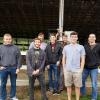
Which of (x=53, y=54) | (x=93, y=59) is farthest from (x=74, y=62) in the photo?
(x=53, y=54)

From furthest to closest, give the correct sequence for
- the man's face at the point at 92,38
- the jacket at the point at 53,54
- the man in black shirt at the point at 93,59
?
1. the jacket at the point at 53,54
2. the man in black shirt at the point at 93,59
3. the man's face at the point at 92,38

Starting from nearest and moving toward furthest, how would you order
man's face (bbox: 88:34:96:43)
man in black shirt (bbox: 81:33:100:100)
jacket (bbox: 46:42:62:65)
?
1. man's face (bbox: 88:34:96:43)
2. man in black shirt (bbox: 81:33:100:100)
3. jacket (bbox: 46:42:62:65)

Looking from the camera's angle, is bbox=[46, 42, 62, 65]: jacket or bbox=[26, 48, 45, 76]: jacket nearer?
bbox=[26, 48, 45, 76]: jacket

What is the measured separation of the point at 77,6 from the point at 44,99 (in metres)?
14.6

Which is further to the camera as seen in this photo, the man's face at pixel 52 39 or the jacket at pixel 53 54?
the jacket at pixel 53 54

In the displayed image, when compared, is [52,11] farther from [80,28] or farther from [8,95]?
[8,95]

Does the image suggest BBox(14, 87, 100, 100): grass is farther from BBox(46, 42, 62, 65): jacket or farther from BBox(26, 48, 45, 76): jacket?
BBox(26, 48, 45, 76): jacket

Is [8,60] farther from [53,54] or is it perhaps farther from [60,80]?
[60,80]

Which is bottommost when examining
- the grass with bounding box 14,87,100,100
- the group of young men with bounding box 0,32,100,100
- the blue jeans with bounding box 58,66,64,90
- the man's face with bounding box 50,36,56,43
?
the grass with bounding box 14,87,100,100

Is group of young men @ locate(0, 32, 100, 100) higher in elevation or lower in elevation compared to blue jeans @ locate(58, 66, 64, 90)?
higher

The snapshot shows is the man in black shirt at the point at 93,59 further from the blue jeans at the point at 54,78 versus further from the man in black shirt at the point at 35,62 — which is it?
the man in black shirt at the point at 35,62

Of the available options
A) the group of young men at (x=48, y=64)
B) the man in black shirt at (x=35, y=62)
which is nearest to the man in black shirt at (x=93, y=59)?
the group of young men at (x=48, y=64)

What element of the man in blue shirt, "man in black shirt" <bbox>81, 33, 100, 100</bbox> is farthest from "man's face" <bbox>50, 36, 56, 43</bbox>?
the man in blue shirt

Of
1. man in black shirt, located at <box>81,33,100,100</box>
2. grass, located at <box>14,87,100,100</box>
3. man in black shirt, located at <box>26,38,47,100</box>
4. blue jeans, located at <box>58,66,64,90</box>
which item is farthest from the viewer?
blue jeans, located at <box>58,66,64,90</box>
